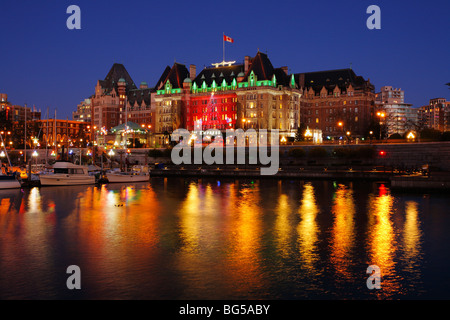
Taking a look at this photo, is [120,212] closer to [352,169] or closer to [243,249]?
[243,249]

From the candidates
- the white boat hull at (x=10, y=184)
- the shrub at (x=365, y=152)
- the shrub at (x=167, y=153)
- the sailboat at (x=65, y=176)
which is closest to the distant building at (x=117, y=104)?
the shrub at (x=167, y=153)

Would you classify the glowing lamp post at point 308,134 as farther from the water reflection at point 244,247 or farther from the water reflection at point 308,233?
the water reflection at point 244,247

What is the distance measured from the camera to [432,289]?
759 inches

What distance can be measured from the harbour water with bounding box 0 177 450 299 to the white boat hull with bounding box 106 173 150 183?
23695 millimetres

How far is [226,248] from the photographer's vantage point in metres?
26.2

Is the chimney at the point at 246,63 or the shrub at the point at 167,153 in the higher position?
the chimney at the point at 246,63

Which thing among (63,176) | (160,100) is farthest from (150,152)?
(63,176)

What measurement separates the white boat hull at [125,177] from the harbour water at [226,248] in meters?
23.7

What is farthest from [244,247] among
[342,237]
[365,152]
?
[365,152]

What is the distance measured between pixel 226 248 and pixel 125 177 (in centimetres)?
5085

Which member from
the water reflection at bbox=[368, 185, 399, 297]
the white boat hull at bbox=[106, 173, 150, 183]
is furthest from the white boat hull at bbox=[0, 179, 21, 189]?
the water reflection at bbox=[368, 185, 399, 297]

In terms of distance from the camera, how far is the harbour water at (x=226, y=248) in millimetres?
19297

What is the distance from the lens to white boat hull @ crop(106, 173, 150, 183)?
72.6 m
